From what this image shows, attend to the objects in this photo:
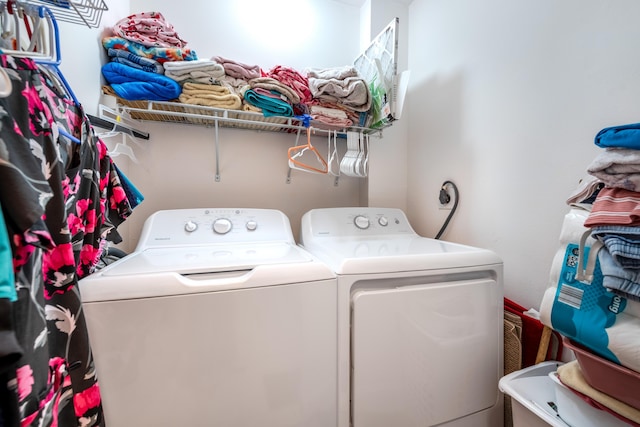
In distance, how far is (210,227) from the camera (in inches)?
47.5

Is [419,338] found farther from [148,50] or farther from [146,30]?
[146,30]

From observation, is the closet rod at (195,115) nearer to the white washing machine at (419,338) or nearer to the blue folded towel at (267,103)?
the blue folded towel at (267,103)

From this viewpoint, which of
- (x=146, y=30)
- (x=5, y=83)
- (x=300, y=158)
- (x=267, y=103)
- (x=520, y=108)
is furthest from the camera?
(x=300, y=158)

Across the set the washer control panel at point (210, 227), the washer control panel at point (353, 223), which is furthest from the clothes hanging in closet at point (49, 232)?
the washer control panel at point (353, 223)

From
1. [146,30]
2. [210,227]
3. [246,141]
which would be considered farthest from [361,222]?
[146,30]

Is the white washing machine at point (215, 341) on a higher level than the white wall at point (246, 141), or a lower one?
lower

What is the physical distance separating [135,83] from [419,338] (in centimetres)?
154

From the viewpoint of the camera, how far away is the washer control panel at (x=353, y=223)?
135cm

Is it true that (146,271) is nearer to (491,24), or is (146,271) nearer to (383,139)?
(383,139)

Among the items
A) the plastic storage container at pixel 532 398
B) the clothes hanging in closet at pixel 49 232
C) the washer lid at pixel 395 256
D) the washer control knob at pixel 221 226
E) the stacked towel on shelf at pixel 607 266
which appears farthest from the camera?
the washer control knob at pixel 221 226

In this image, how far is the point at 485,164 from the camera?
4.05ft

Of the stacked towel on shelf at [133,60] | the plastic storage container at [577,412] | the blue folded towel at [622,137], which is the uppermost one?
the stacked towel on shelf at [133,60]

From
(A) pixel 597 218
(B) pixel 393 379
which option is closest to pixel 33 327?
(B) pixel 393 379

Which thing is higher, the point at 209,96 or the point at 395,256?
the point at 209,96
